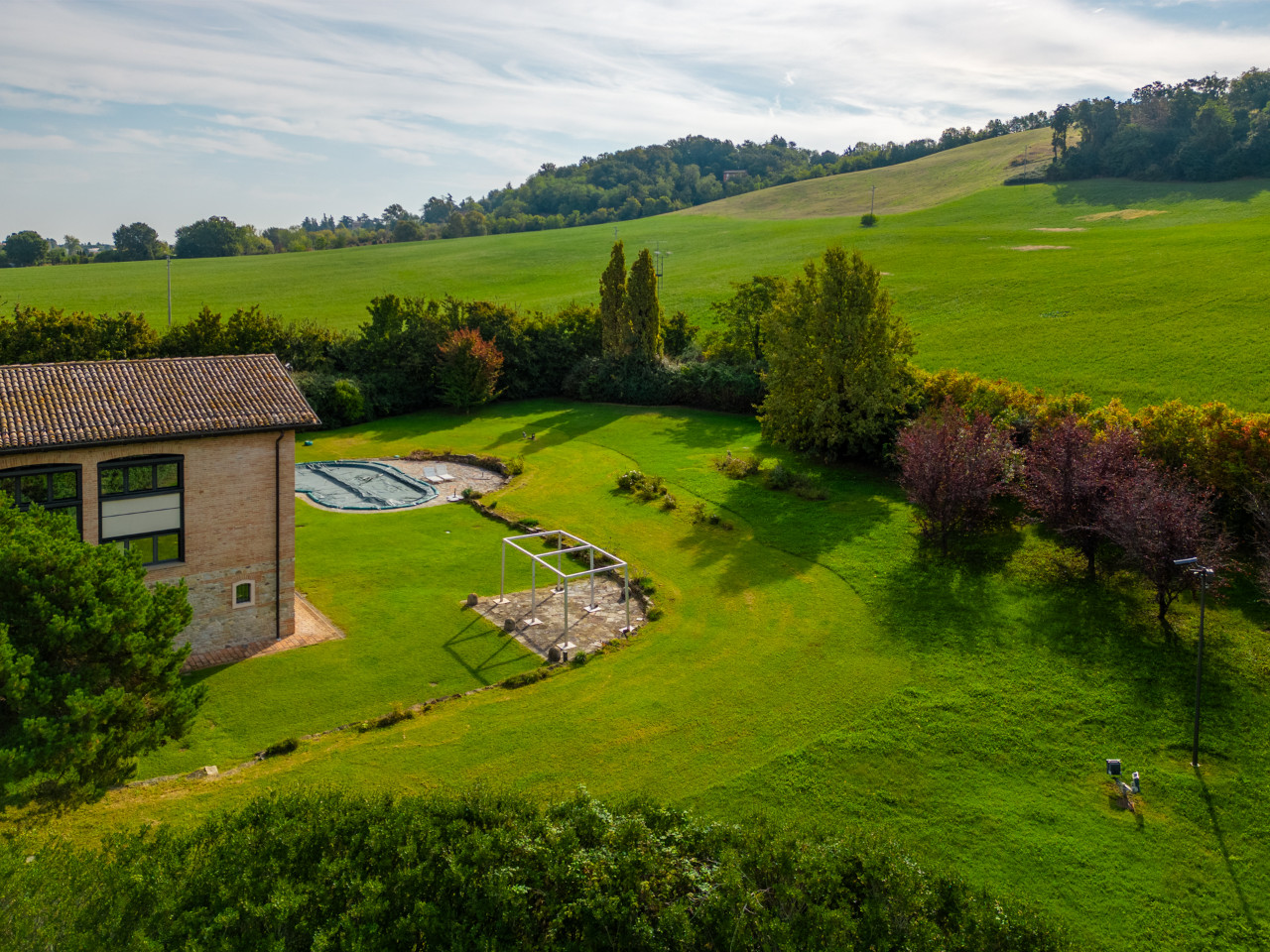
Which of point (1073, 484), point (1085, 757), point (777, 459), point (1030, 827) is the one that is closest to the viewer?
point (1030, 827)

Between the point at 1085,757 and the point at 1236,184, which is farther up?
the point at 1236,184

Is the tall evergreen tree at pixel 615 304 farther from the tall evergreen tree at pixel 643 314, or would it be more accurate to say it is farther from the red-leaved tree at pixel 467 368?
the red-leaved tree at pixel 467 368

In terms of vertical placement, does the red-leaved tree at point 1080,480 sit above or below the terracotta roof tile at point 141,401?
below

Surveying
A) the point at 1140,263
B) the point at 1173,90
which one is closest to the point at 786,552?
the point at 1140,263

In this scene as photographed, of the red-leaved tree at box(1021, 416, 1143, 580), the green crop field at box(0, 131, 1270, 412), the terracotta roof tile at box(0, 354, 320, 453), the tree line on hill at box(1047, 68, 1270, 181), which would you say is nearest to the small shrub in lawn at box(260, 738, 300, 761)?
the terracotta roof tile at box(0, 354, 320, 453)

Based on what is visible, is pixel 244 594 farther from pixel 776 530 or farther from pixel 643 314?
pixel 643 314

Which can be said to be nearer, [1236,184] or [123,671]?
[123,671]

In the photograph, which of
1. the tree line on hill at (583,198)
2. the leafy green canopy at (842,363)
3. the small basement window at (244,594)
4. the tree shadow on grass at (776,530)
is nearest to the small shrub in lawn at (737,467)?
the tree shadow on grass at (776,530)

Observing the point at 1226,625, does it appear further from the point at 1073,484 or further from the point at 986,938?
the point at 986,938
